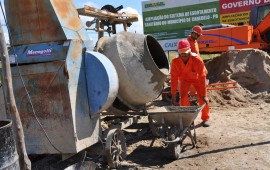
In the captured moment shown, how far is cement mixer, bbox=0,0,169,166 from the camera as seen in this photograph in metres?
3.65

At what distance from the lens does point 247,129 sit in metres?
5.83

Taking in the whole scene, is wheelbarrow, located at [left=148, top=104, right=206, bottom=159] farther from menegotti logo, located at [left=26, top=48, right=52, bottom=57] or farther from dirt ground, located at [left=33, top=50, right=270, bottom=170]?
menegotti logo, located at [left=26, top=48, right=52, bottom=57]

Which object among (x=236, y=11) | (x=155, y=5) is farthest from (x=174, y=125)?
Answer: (x=155, y=5)

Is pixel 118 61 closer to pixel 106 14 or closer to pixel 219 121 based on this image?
pixel 106 14

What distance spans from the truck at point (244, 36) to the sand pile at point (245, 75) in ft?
6.28

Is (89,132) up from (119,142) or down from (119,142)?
up

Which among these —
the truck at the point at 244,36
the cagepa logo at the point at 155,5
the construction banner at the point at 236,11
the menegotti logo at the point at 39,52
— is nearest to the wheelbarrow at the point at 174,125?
the menegotti logo at the point at 39,52

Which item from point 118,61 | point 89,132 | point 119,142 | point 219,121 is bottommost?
point 219,121

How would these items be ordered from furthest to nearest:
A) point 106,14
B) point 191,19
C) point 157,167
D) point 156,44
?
point 191,19 → point 156,44 → point 106,14 → point 157,167

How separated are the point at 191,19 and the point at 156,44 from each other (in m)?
14.6

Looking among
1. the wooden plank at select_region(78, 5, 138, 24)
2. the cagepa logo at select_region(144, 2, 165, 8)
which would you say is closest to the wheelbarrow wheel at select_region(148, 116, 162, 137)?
the wooden plank at select_region(78, 5, 138, 24)

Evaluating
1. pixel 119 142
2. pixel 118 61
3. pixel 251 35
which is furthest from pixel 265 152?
pixel 251 35

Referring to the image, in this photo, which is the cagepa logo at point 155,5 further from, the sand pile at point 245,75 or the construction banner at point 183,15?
the sand pile at point 245,75

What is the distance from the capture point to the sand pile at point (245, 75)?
27.6 feet
